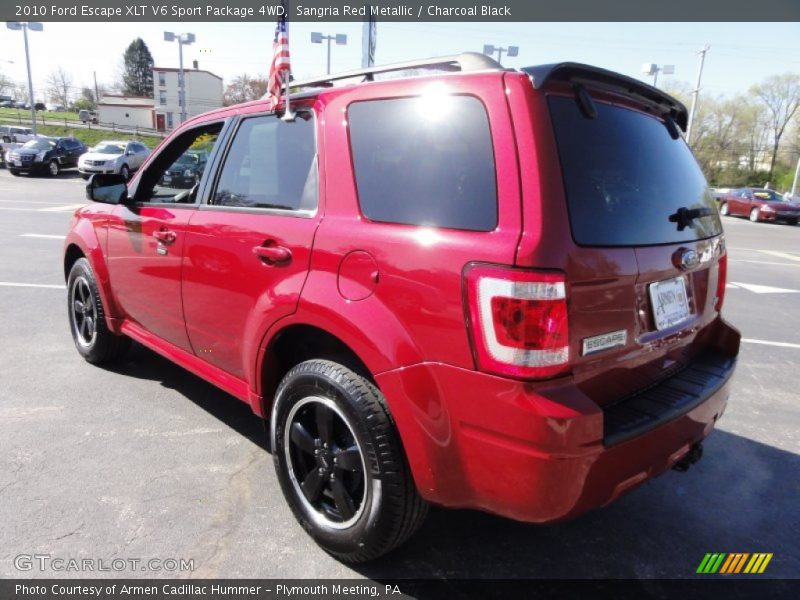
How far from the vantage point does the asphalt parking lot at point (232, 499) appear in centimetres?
242

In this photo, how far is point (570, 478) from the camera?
1810 millimetres

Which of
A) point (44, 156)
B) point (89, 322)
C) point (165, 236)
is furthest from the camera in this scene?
point (44, 156)

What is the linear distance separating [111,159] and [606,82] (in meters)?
26.9

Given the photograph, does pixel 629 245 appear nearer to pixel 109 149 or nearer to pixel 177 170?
pixel 177 170

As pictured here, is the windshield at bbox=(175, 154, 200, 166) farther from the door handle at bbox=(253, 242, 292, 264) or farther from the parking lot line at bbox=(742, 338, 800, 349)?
the parking lot line at bbox=(742, 338, 800, 349)

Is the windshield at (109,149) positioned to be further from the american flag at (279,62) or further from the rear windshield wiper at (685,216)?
the rear windshield wiper at (685,216)

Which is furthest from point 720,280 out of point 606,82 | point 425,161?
point 425,161

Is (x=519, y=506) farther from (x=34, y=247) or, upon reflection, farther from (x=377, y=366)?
(x=34, y=247)

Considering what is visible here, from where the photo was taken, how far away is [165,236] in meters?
3.29

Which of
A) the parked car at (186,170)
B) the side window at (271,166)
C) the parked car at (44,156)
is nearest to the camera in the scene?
the side window at (271,166)

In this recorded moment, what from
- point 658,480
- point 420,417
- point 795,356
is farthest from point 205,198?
point 795,356

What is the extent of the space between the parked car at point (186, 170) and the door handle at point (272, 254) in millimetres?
994

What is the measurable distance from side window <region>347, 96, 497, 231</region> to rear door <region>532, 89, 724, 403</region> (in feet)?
0.90

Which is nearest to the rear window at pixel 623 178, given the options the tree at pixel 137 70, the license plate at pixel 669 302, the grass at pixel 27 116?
the license plate at pixel 669 302
